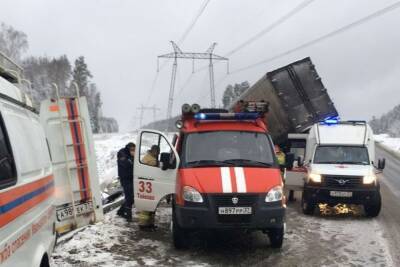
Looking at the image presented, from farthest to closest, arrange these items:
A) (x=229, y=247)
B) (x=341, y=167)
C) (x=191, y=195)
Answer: (x=341, y=167), (x=229, y=247), (x=191, y=195)

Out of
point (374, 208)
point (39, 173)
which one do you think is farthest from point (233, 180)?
point (374, 208)

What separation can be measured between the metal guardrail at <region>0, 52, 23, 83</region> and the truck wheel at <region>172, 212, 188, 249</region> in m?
3.74

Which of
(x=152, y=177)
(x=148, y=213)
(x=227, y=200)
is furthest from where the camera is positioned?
(x=148, y=213)

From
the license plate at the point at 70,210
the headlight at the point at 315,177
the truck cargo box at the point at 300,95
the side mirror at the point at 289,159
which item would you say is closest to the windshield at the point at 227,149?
the side mirror at the point at 289,159

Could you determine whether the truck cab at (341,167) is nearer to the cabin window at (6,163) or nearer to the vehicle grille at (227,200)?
the vehicle grille at (227,200)

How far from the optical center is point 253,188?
8.09 m

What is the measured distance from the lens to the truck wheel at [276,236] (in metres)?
8.43

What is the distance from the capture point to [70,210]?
7586 mm

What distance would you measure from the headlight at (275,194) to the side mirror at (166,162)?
6.52ft

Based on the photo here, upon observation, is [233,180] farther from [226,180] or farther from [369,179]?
[369,179]

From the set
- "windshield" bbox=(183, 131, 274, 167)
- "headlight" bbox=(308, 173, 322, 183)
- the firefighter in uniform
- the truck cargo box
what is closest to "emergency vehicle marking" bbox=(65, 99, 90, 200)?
"windshield" bbox=(183, 131, 274, 167)

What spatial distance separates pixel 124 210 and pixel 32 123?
5825mm

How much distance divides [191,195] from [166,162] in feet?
4.01

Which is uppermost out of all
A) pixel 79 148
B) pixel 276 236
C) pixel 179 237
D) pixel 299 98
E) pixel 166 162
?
pixel 299 98
